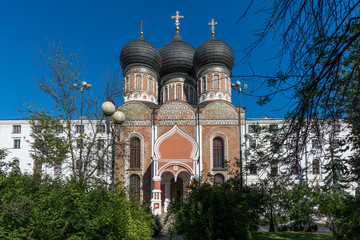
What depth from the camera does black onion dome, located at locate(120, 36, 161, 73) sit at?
23.3 meters

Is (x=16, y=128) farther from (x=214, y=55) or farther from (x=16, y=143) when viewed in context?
(x=214, y=55)

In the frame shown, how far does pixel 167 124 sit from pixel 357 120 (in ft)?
53.6

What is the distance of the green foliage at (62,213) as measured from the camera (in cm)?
437

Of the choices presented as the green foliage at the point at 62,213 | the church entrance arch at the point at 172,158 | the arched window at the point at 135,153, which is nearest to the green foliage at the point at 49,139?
the green foliage at the point at 62,213

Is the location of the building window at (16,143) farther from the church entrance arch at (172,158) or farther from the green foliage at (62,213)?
the green foliage at (62,213)

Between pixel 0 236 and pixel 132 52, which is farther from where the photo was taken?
pixel 132 52

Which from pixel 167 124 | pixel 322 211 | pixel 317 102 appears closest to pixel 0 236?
pixel 317 102

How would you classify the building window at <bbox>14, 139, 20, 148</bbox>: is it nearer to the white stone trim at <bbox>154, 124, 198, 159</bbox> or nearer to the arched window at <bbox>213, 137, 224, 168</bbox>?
the white stone trim at <bbox>154, 124, 198, 159</bbox>

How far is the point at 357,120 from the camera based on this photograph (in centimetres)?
458

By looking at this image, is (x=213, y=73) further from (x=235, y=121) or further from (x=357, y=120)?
(x=357, y=120)

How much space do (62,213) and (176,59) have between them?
22.2 meters

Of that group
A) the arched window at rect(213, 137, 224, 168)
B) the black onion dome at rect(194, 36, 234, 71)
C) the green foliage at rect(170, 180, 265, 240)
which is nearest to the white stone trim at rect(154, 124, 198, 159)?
the arched window at rect(213, 137, 224, 168)

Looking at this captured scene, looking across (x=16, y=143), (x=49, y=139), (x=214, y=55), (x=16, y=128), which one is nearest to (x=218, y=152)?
(x=214, y=55)

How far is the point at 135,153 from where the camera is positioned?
20.4m
